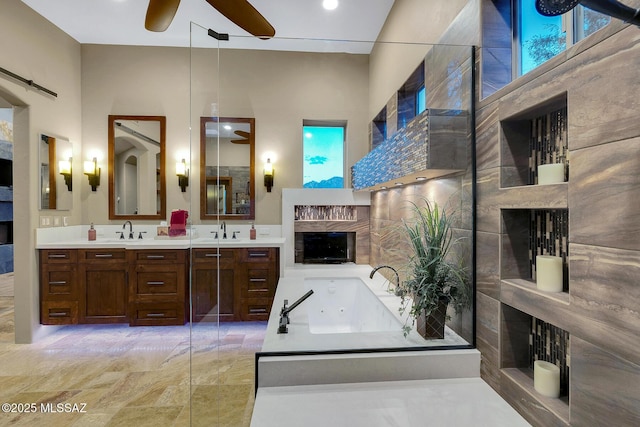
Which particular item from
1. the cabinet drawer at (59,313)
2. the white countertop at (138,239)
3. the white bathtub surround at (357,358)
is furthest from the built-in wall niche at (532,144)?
the cabinet drawer at (59,313)

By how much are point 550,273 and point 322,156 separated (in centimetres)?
210

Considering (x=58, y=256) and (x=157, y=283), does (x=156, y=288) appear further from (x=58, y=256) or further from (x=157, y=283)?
(x=58, y=256)

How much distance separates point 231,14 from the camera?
1.73 metres

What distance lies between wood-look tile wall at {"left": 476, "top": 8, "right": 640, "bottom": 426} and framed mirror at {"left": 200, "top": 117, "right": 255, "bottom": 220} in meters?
1.98

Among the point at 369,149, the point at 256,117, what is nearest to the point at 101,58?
the point at 256,117

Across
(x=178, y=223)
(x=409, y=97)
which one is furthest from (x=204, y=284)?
(x=409, y=97)

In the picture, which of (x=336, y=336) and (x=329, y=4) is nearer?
(x=336, y=336)

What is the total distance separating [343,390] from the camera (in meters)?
1.41

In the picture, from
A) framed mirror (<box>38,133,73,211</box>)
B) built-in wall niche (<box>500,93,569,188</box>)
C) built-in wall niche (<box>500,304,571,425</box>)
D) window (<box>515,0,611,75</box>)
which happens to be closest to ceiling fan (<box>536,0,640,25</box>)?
window (<box>515,0,611,75</box>)

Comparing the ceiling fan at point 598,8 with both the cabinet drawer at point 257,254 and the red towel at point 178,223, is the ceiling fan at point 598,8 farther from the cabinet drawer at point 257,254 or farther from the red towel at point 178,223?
the red towel at point 178,223

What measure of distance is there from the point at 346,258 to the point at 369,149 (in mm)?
1146

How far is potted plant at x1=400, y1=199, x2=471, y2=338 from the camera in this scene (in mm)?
1608

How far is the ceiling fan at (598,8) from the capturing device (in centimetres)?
63

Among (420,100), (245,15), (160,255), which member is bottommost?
(160,255)
